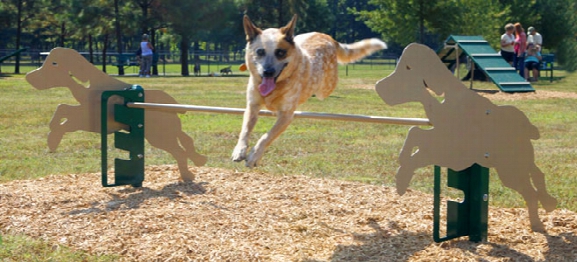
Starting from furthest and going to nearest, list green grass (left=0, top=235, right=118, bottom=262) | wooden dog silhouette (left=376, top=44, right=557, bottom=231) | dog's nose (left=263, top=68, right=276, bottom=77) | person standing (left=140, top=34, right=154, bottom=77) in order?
person standing (left=140, top=34, right=154, bottom=77) < dog's nose (left=263, top=68, right=276, bottom=77) < green grass (left=0, top=235, right=118, bottom=262) < wooden dog silhouette (left=376, top=44, right=557, bottom=231)

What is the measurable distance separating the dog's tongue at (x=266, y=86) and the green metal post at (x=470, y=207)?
59.2 inches

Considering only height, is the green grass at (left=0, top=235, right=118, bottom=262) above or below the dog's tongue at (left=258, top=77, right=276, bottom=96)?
below

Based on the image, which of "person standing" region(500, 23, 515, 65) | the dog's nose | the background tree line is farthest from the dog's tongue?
the background tree line

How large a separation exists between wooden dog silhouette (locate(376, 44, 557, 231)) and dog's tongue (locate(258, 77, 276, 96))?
946 millimetres

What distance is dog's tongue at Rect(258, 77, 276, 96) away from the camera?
18.6 ft

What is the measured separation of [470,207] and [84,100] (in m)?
4.17

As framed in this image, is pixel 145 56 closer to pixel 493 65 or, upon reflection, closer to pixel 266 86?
pixel 493 65

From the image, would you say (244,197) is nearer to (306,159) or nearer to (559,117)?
(306,159)

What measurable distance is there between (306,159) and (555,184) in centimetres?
318

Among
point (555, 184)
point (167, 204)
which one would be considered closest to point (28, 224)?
point (167, 204)

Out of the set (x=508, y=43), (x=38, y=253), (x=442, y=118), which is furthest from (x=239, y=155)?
(x=508, y=43)

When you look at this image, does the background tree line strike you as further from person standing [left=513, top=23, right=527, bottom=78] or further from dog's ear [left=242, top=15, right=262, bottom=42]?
dog's ear [left=242, top=15, right=262, bottom=42]

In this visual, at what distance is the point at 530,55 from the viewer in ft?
84.4

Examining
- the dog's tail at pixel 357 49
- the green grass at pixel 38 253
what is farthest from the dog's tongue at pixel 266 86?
the green grass at pixel 38 253
